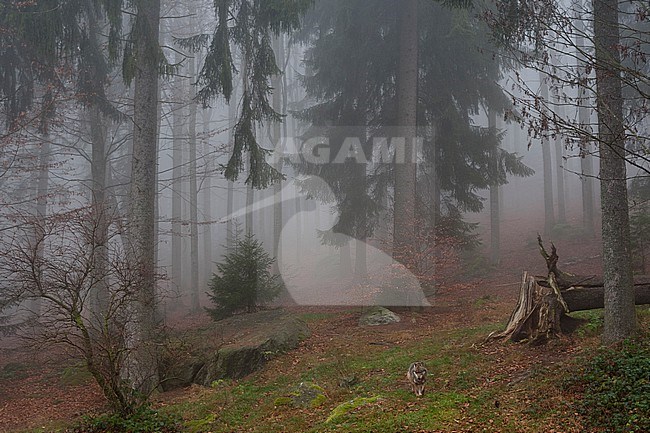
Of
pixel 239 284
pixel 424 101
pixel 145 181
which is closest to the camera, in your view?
pixel 145 181

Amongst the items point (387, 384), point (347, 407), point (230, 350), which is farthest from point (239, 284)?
→ point (347, 407)

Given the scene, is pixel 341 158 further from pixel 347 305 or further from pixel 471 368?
pixel 471 368

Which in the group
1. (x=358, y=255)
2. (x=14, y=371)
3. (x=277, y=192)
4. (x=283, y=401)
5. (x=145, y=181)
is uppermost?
(x=277, y=192)

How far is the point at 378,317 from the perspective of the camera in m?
12.3

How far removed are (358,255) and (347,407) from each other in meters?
12.7

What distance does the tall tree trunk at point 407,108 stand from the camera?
13648mm

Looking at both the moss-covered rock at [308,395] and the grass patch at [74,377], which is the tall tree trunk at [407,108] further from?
the grass patch at [74,377]

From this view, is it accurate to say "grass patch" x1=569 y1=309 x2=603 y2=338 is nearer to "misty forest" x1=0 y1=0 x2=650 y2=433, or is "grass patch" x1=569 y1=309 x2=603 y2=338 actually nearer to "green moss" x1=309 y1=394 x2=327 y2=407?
"misty forest" x1=0 y1=0 x2=650 y2=433

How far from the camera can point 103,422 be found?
645cm

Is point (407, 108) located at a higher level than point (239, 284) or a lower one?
higher

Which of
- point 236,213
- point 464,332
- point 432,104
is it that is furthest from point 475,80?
point 236,213

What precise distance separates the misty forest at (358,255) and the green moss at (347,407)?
1.4 inches

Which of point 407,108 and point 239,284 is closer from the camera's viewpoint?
point 239,284

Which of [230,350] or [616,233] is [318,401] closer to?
[230,350]
